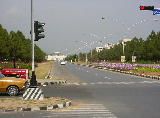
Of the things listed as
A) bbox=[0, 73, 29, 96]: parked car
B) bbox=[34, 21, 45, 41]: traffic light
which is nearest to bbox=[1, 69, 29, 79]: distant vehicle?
bbox=[0, 73, 29, 96]: parked car

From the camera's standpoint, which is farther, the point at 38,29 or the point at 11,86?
the point at 11,86

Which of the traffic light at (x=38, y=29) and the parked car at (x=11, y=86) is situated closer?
the traffic light at (x=38, y=29)

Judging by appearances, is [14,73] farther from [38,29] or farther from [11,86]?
[38,29]

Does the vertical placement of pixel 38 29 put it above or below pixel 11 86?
above

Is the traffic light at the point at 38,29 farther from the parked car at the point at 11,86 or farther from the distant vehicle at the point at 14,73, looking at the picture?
the distant vehicle at the point at 14,73

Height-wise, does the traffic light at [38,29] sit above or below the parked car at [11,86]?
above

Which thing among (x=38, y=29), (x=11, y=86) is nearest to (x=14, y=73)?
(x=11, y=86)

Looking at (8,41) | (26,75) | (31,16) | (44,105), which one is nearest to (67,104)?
(44,105)

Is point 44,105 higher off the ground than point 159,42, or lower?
lower

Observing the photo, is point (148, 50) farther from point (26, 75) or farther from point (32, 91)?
point (32, 91)

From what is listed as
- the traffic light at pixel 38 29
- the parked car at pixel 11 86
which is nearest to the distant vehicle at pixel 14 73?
the parked car at pixel 11 86

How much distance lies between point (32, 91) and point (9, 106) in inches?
110

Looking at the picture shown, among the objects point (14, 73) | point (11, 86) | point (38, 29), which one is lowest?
point (11, 86)

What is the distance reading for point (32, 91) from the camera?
1592 cm
